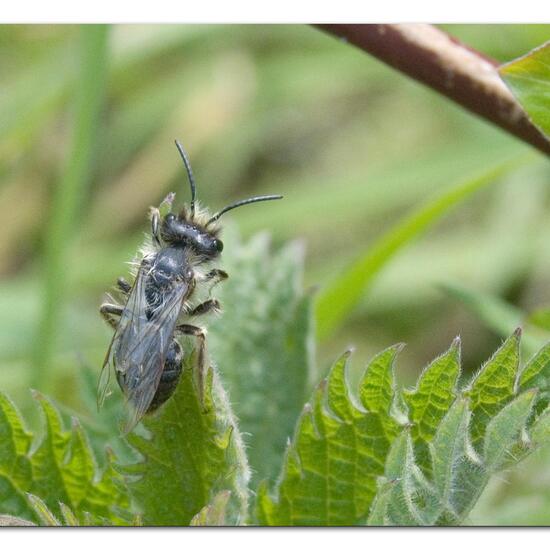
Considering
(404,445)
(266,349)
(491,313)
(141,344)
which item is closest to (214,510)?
(404,445)

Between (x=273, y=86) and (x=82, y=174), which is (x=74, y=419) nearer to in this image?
(x=82, y=174)

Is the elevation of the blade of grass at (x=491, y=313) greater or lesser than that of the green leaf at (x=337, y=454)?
lesser

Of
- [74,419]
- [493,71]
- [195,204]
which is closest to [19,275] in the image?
[195,204]

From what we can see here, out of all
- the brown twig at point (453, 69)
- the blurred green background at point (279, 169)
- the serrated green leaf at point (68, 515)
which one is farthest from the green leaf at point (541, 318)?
the blurred green background at point (279, 169)

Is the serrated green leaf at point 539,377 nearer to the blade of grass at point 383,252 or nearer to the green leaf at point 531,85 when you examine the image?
the green leaf at point 531,85

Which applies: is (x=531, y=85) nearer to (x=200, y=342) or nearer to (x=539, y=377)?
(x=539, y=377)

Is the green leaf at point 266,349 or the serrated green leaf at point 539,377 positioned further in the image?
the green leaf at point 266,349

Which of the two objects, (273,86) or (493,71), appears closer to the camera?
(493,71)
